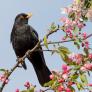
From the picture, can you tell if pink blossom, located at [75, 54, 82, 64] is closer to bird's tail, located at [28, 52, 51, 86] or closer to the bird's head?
bird's tail, located at [28, 52, 51, 86]

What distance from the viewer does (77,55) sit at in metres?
5.70

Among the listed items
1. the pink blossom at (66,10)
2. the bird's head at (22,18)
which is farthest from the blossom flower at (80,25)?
the bird's head at (22,18)

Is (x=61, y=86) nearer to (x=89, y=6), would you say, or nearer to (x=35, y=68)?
(x=89, y=6)

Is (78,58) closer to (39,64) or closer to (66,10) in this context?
(66,10)

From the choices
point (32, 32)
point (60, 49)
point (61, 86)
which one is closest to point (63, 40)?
point (60, 49)

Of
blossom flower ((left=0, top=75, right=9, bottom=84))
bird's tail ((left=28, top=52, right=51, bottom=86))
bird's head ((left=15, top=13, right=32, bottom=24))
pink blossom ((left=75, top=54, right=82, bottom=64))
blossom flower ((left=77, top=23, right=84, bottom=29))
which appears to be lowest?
bird's tail ((left=28, top=52, right=51, bottom=86))

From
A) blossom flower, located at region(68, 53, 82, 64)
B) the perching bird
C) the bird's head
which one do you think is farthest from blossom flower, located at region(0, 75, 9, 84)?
the bird's head

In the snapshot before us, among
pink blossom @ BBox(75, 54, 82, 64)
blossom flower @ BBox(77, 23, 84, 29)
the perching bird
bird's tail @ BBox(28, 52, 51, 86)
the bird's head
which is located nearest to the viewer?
pink blossom @ BBox(75, 54, 82, 64)

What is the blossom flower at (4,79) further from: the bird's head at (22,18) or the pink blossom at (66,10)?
the bird's head at (22,18)

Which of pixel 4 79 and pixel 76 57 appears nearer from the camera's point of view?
pixel 76 57

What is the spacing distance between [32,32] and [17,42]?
54cm

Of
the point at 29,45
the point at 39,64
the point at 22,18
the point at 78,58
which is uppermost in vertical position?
the point at 78,58

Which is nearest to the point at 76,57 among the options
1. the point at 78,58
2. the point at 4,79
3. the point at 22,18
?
the point at 78,58

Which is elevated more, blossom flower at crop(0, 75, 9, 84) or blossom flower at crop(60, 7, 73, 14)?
blossom flower at crop(60, 7, 73, 14)
